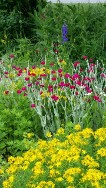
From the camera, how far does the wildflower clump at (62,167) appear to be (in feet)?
12.4

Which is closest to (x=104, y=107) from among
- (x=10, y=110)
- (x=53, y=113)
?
(x=53, y=113)

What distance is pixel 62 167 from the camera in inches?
159

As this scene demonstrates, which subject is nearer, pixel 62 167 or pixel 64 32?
pixel 62 167

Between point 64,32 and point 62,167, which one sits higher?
point 64,32

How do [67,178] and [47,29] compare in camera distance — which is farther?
[47,29]

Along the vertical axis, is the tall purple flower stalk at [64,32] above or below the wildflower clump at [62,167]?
above

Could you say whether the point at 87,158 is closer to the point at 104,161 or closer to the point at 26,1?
the point at 104,161

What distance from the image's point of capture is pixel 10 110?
20.1ft

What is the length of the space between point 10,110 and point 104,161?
2229 millimetres

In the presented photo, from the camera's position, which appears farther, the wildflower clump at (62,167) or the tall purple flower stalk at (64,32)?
the tall purple flower stalk at (64,32)

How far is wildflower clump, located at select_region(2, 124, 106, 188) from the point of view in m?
3.77

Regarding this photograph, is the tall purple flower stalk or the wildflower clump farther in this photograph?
the tall purple flower stalk

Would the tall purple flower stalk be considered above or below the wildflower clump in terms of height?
above

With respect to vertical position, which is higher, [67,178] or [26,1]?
[26,1]
